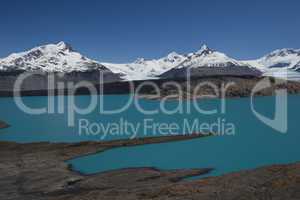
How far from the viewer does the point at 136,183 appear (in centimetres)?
3972

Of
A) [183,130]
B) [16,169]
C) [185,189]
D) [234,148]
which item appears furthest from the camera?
[183,130]

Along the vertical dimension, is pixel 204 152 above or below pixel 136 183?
above

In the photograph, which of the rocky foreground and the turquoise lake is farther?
the turquoise lake

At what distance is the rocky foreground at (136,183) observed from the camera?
32812mm

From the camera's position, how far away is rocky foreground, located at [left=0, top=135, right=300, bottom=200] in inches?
1292

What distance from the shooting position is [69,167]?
5009 centimetres

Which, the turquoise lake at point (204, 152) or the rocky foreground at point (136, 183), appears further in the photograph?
the turquoise lake at point (204, 152)

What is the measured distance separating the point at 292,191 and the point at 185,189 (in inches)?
349

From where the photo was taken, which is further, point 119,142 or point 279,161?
point 119,142

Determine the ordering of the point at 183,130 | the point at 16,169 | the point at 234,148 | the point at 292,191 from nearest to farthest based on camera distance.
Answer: the point at 292,191 < the point at 16,169 < the point at 234,148 < the point at 183,130

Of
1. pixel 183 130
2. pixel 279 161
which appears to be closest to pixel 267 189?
pixel 279 161

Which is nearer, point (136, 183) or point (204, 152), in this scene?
point (136, 183)

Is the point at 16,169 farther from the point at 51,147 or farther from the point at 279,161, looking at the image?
the point at 279,161

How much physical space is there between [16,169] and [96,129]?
4609 cm
